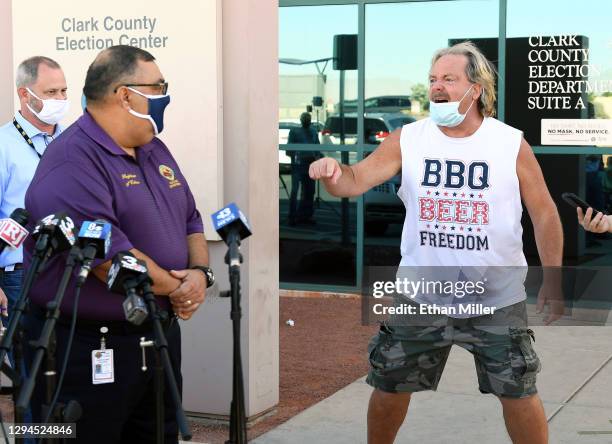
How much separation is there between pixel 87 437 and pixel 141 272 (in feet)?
2.95

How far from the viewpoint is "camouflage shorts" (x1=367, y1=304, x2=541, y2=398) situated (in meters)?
4.63

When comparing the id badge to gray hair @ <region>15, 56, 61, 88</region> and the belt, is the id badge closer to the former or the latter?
the belt

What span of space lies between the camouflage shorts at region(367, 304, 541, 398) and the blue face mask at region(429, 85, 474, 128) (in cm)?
87

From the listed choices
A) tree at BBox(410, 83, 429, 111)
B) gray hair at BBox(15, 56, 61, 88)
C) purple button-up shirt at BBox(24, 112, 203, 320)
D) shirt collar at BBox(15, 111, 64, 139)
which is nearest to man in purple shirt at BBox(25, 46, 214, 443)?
purple button-up shirt at BBox(24, 112, 203, 320)

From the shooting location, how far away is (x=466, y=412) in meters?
6.46

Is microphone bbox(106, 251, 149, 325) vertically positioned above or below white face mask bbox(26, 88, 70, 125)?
below

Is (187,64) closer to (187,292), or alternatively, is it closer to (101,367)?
(187,292)

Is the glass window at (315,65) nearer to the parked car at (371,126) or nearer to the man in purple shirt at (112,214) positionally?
the parked car at (371,126)

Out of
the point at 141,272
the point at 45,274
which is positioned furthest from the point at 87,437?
the point at 141,272

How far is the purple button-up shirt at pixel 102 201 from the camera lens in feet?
12.8

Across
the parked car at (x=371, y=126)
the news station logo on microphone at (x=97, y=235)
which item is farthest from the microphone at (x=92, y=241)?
the parked car at (x=371, y=126)

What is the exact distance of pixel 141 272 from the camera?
3.46 m

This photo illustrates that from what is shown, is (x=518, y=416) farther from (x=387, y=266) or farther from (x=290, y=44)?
(x=290, y=44)

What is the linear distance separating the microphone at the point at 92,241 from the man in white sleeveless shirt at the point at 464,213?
4.23 ft
